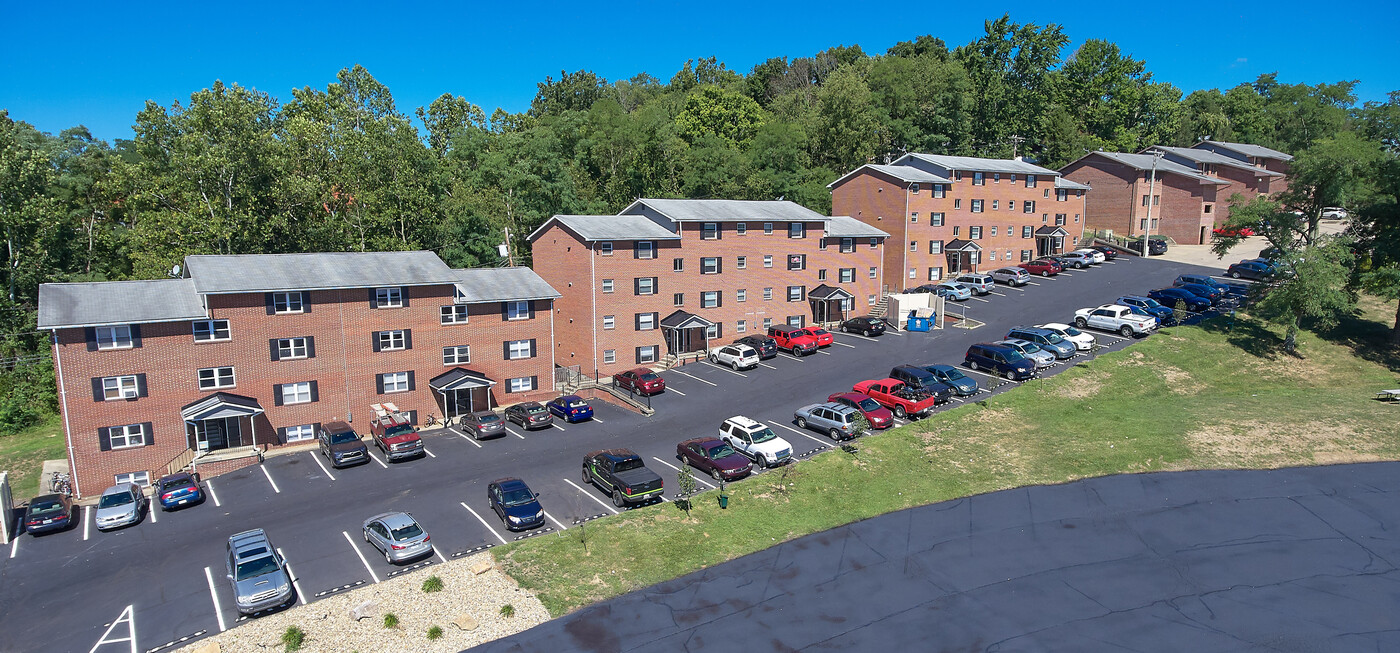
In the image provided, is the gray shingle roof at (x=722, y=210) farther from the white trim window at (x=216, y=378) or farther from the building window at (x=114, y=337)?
the building window at (x=114, y=337)

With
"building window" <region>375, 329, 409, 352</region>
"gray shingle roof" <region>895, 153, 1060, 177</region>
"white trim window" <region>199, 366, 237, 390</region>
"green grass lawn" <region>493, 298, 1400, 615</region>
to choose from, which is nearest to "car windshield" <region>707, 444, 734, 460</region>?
"green grass lawn" <region>493, 298, 1400, 615</region>

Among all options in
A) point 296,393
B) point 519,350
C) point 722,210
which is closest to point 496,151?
point 722,210

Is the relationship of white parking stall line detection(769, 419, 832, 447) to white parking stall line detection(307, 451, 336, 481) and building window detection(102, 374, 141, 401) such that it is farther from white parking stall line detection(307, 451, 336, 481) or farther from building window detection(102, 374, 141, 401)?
building window detection(102, 374, 141, 401)

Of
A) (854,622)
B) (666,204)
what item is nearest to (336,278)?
(666,204)

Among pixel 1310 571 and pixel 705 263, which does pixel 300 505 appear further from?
pixel 1310 571

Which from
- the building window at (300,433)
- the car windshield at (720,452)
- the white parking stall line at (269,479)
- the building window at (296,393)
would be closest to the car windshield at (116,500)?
the white parking stall line at (269,479)

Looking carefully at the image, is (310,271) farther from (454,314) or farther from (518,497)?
(518,497)
